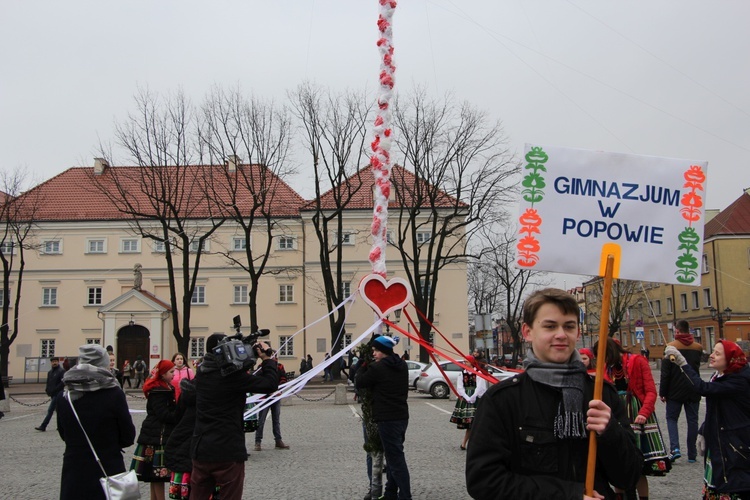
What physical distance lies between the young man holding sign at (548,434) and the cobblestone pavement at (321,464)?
21.6 ft

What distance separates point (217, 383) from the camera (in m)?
6.34

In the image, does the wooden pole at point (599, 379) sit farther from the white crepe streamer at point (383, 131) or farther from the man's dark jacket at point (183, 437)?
the white crepe streamer at point (383, 131)

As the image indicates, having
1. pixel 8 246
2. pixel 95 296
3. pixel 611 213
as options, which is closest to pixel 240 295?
pixel 95 296

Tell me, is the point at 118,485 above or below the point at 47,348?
above

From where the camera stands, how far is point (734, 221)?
5691 centimetres

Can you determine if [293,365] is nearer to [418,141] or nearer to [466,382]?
[418,141]

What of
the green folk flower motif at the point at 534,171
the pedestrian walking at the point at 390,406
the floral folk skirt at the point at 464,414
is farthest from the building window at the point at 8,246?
the green folk flower motif at the point at 534,171

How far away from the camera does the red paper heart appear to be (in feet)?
30.7

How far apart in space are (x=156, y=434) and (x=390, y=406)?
268 cm

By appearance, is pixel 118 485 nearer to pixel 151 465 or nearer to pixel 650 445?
pixel 151 465

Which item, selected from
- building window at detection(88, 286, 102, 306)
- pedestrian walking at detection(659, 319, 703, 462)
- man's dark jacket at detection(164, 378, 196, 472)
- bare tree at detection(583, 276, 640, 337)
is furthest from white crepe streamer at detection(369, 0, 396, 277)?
building window at detection(88, 286, 102, 306)

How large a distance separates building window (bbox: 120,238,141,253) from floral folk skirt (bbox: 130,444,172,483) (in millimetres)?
46963

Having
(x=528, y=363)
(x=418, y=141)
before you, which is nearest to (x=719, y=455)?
(x=528, y=363)

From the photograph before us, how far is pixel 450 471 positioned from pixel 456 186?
30244mm
